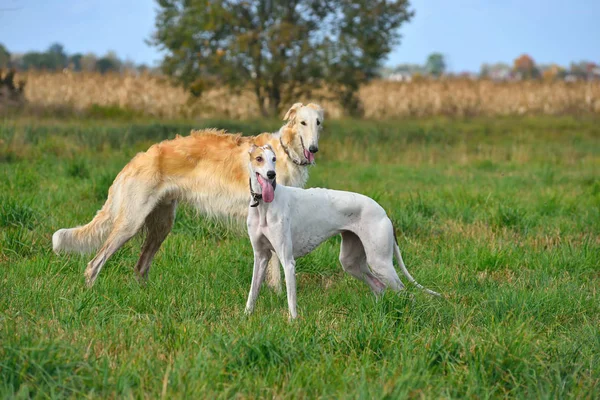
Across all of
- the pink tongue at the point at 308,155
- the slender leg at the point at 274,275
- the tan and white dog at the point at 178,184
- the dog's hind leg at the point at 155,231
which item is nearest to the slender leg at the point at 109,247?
the tan and white dog at the point at 178,184

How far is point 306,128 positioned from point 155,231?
1705mm

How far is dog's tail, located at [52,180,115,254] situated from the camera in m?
6.41

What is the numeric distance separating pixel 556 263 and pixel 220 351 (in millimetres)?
3986

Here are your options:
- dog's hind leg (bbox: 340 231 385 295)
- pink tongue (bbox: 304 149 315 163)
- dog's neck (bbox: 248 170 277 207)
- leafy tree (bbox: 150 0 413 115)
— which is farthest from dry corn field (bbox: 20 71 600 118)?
dog's neck (bbox: 248 170 277 207)

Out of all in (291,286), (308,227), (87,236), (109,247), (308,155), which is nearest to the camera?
(291,286)

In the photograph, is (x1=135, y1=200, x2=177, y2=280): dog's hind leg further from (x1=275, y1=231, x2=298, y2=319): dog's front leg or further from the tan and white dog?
(x1=275, y1=231, x2=298, y2=319): dog's front leg

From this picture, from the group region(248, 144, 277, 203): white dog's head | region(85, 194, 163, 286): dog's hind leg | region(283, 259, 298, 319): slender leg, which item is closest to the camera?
region(248, 144, 277, 203): white dog's head

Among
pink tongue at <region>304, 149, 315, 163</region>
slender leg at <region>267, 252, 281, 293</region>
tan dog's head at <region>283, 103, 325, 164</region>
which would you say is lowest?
slender leg at <region>267, 252, 281, 293</region>

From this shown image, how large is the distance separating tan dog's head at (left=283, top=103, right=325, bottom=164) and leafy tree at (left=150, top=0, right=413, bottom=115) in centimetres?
1449

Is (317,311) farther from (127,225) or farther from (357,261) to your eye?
(127,225)

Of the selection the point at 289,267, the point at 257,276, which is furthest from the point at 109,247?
the point at 289,267

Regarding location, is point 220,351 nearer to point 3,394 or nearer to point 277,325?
point 277,325

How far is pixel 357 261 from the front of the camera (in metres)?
5.68

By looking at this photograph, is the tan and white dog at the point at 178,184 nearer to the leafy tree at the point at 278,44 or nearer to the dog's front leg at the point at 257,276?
the dog's front leg at the point at 257,276
